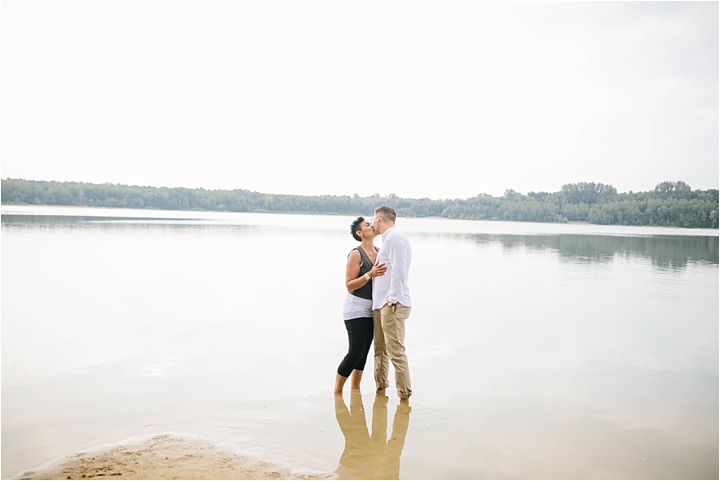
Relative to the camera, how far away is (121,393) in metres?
6.62

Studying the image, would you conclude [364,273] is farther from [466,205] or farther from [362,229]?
[466,205]

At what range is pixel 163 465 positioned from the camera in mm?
4754

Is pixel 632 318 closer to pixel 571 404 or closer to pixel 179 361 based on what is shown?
pixel 571 404

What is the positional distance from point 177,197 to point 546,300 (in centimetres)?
12363

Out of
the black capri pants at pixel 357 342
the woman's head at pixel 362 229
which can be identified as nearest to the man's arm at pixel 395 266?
the woman's head at pixel 362 229

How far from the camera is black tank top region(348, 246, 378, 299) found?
6.62 meters

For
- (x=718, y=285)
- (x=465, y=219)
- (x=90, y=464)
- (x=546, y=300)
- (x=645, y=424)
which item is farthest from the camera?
(x=465, y=219)

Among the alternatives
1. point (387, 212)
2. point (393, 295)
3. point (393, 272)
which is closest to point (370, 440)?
point (393, 295)

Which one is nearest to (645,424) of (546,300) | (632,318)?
(632,318)

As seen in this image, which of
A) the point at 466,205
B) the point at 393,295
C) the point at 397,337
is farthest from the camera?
the point at 466,205

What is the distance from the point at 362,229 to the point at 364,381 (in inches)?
74.7

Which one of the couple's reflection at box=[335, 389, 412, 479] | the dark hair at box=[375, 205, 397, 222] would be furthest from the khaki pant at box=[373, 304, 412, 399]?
the dark hair at box=[375, 205, 397, 222]

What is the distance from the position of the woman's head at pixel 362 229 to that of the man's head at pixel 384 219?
81mm

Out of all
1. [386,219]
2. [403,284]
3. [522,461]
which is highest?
[386,219]
